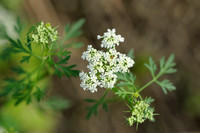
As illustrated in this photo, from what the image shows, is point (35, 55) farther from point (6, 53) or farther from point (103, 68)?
point (103, 68)

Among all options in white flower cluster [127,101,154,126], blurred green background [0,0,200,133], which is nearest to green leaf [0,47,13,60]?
white flower cluster [127,101,154,126]

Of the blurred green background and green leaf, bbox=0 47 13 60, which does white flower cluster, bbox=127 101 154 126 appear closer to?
green leaf, bbox=0 47 13 60

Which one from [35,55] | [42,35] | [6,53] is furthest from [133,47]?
[42,35]

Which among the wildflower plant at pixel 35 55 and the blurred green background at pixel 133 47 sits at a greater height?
the blurred green background at pixel 133 47

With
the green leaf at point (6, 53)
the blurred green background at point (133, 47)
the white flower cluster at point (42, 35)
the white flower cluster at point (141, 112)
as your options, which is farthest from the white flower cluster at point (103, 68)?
the blurred green background at point (133, 47)

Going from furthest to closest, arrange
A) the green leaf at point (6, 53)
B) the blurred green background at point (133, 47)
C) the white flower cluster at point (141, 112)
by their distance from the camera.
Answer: the blurred green background at point (133, 47)
the green leaf at point (6, 53)
the white flower cluster at point (141, 112)

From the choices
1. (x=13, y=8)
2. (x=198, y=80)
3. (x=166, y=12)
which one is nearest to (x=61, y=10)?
(x=13, y=8)

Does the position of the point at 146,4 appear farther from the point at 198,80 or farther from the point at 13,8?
the point at 13,8

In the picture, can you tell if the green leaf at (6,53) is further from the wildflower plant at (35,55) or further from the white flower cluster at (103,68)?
the white flower cluster at (103,68)
